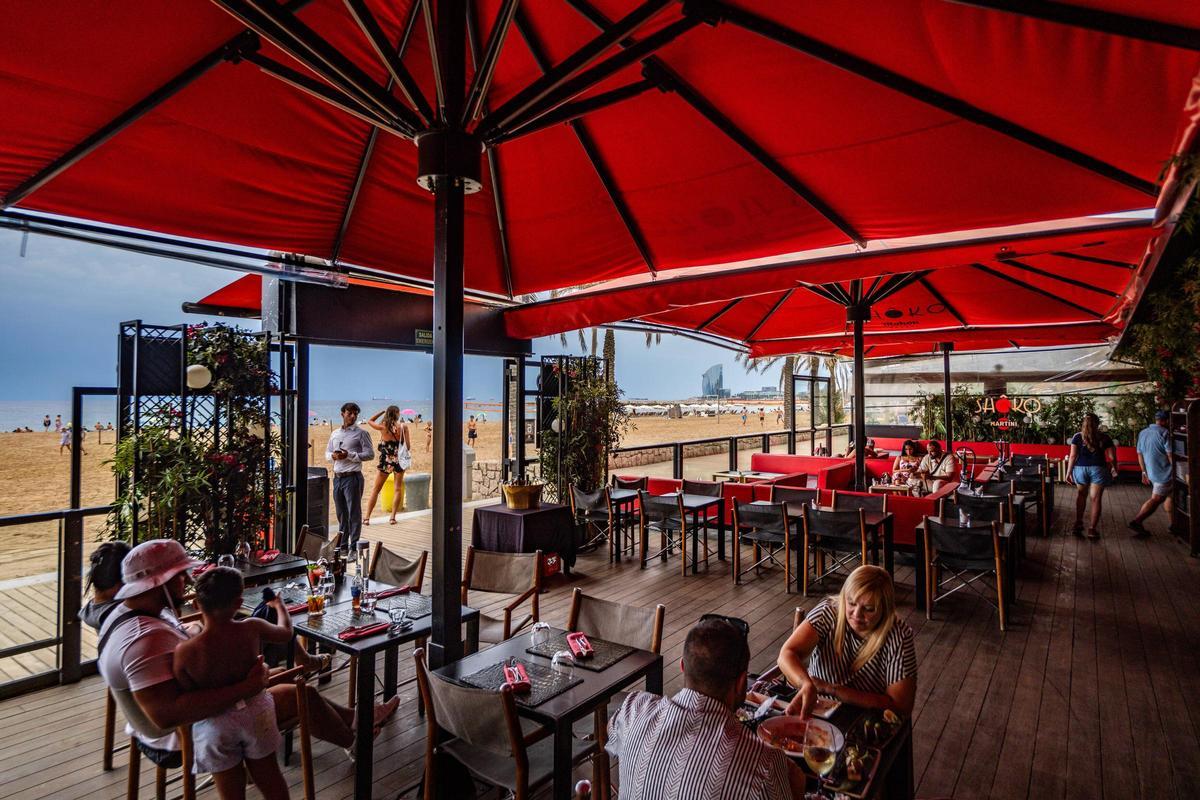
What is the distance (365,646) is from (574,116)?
245 centimetres

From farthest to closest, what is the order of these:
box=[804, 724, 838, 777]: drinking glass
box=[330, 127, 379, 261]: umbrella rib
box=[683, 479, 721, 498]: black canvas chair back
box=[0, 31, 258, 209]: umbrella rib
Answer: box=[683, 479, 721, 498]: black canvas chair back
box=[330, 127, 379, 261]: umbrella rib
box=[0, 31, 258, 209]: umbrella rib
box=[804, 724, 838, 777]: drinking glass

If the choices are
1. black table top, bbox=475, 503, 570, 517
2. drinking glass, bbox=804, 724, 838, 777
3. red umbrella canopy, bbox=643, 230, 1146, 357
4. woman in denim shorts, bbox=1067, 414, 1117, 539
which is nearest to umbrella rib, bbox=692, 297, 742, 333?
red umbrella canopy, bbox=643, 230, 1146, 357

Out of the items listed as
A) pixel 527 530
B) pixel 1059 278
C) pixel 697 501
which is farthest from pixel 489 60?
pixel 1059 278

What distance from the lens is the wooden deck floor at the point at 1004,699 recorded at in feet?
9.29

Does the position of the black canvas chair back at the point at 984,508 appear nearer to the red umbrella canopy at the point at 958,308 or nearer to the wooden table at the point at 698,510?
the red umbrella canopy at the point at 958,308

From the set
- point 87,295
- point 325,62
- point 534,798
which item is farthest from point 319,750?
point 87,295

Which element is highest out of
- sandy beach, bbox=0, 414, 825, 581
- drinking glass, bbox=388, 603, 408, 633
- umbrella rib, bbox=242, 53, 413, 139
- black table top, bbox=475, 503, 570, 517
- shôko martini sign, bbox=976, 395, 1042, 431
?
umbrella rib, bbox=242, 53, 413, 139

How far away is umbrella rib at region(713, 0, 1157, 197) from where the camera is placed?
2.23 meters

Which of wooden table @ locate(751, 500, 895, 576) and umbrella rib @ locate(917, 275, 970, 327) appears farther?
umbrella rib @ locate(917, 275, 970, 327)

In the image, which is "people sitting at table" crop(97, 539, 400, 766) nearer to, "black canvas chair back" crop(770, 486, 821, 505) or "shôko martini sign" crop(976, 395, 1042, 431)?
"black canvas chair back" crop(770, 486, 821, 505)

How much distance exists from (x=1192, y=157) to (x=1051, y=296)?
16.8 ft

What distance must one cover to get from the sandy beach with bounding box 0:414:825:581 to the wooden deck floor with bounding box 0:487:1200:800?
2.03m

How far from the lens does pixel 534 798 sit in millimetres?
2725

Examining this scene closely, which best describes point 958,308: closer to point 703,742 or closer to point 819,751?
point 819,751
